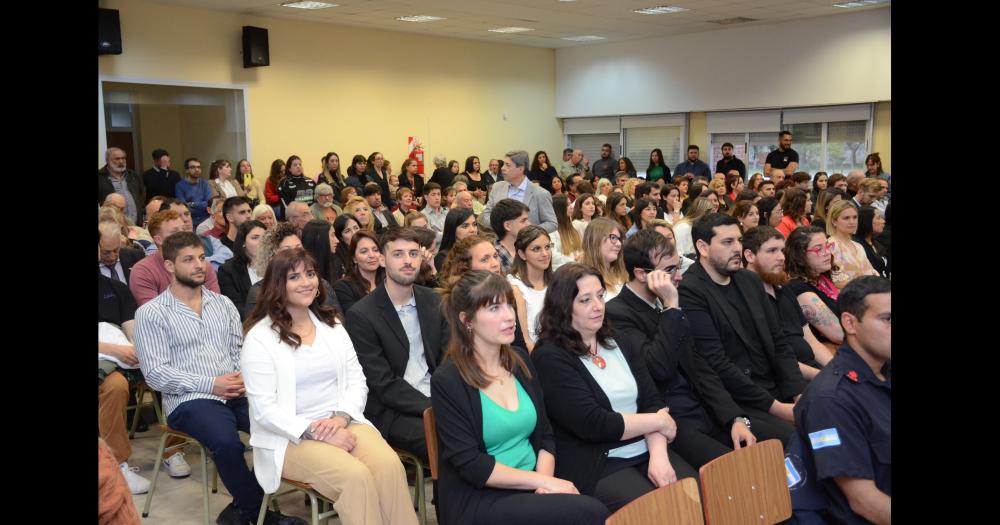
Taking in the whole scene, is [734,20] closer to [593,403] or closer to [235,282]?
[235,282]

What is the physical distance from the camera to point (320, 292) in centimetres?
344

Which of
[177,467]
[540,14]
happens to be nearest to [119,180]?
[540,14]

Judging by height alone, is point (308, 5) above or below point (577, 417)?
above

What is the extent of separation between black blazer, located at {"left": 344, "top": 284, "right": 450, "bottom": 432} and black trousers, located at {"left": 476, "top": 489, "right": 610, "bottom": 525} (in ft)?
3.08

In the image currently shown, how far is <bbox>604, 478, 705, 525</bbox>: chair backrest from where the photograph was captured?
86.0 inches

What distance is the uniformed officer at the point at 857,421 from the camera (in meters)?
2.20

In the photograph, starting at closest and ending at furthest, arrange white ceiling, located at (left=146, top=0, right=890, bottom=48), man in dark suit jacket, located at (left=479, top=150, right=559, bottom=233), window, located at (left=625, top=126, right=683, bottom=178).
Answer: man in dark suit jacket, located at (left=479, top=150, right=559, bottom=233), white ceiling, located at (left=146, top=0, right=890, bottom=48), window, located at (left=625, top=126, right=683, bottom=178)

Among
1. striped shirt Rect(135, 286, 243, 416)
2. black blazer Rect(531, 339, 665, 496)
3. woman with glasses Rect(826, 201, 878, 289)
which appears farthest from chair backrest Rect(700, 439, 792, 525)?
woman with glasses Rect(826, 201, 878, 289)

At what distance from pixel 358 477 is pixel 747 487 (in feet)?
4.38

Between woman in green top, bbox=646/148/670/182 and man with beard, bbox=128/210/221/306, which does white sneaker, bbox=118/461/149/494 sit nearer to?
man with beard, bbox=128/210/221/306

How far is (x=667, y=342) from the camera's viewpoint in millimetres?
3201

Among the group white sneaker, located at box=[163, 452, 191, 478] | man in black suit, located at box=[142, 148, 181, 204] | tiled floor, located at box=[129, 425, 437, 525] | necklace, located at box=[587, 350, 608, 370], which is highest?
man in black suit, located at box=[142, 148, 181, 204]

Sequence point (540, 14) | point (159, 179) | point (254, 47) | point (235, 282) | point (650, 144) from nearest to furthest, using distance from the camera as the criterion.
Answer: point (235, 282) → point (159, 179) → point (254, 47) → point (540, 14) → point (650, 144)
